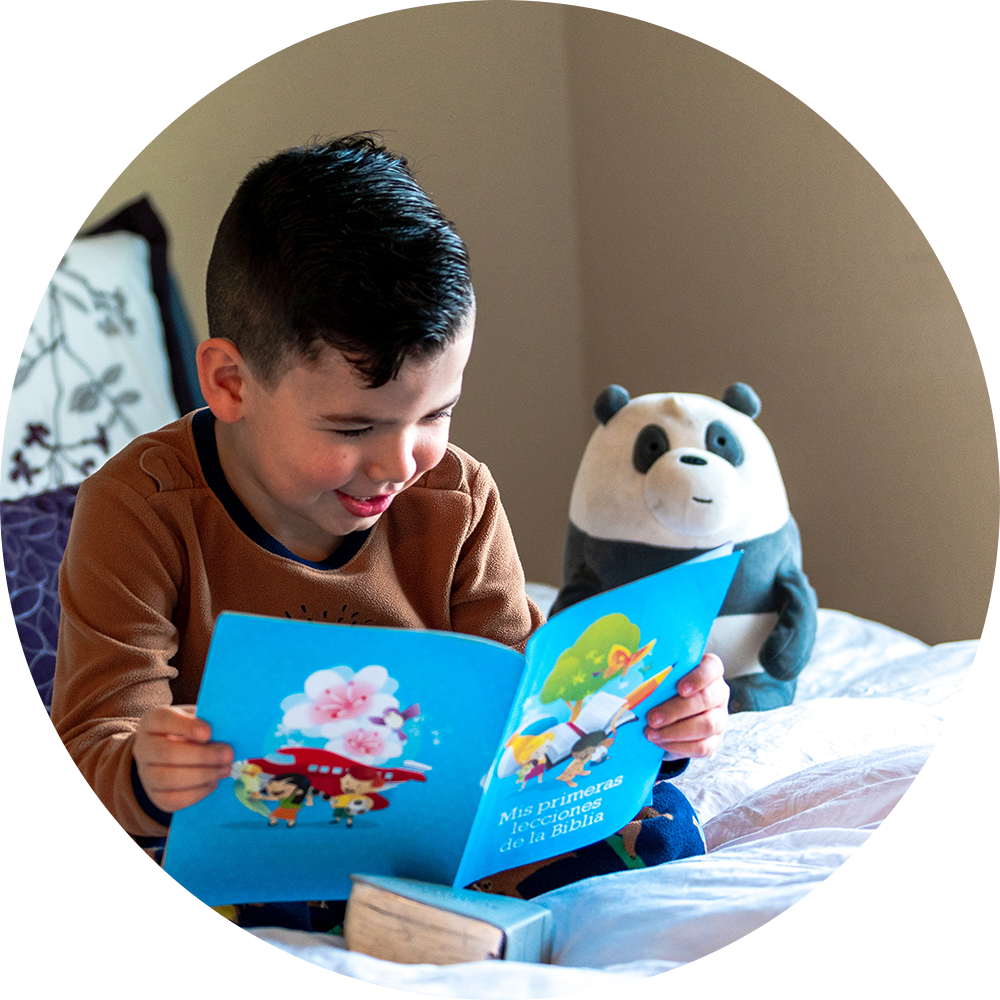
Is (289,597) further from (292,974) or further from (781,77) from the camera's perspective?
(781,77)

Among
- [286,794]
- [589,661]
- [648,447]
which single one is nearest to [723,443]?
[648,447]

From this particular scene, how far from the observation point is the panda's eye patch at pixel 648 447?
1328mm

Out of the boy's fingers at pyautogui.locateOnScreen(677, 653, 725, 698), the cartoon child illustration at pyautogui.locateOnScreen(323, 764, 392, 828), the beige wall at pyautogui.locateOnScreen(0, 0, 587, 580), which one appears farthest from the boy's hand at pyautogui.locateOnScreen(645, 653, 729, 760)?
the beige wall at pyautogui.locateOnScreen(0, 0, 587, 580)

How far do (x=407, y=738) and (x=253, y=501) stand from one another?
0.93 feet

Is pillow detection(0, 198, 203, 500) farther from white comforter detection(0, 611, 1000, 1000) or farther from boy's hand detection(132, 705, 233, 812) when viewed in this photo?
boy's hand detection(132, 705, 233, 812)

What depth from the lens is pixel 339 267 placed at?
698mm

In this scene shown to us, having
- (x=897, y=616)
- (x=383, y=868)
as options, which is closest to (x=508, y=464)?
(x=897, y=616)

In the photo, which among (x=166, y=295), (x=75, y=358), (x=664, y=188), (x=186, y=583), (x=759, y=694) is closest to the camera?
(x=186, y=583)

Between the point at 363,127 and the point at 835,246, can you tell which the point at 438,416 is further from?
the point at 363,127

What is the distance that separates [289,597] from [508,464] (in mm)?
1453

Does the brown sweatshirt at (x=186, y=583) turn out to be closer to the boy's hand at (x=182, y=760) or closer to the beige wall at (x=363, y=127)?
the boy's hand at (x=182, y=760)

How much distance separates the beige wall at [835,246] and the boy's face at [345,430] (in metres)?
1.17

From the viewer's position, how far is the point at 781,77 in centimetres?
185

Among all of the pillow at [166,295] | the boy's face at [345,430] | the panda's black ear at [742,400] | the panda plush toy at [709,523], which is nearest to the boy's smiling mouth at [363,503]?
the boy's face at [345,430]
